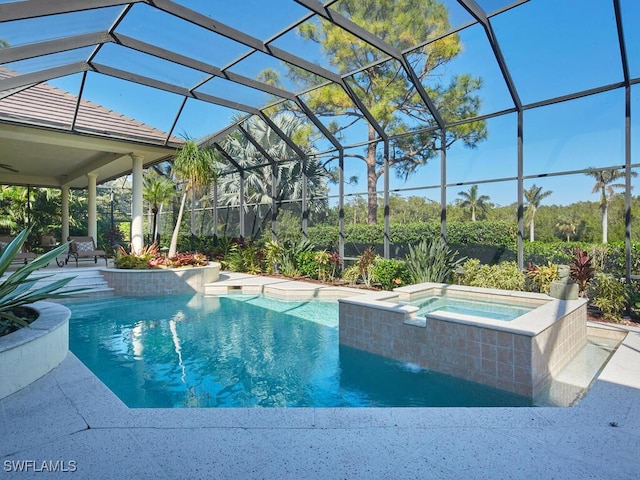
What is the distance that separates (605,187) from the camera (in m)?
9.34

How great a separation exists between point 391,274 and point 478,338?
4.68 m

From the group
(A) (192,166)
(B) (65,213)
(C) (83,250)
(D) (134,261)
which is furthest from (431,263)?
(B) (65,213)

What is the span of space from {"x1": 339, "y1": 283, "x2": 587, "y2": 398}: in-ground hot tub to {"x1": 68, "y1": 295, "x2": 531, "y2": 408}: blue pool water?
6.0 inches

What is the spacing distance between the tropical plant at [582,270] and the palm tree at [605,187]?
5.09 feet

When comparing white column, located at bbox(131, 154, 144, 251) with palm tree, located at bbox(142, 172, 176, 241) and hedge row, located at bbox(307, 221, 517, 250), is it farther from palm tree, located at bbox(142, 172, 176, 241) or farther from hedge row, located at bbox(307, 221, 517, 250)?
hedge row, located at bbox(307, 221, 517, 250)

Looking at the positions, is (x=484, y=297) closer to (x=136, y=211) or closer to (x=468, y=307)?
(x=468, y=307)

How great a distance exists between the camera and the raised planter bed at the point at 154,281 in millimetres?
9211

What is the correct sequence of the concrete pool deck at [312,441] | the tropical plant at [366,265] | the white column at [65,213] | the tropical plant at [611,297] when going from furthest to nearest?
the white column at [65,213]
the tropical plant at [366,265]
the tropical plant at [611,297]
the concrete pool deck at [312,441]

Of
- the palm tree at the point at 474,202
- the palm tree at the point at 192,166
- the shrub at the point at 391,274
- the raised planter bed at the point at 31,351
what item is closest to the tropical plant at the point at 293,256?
the shrub at the point at 391,274

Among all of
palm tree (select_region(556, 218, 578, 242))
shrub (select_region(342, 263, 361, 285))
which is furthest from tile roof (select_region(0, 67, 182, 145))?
palm tree (select_region(556, 218, 578, 242))

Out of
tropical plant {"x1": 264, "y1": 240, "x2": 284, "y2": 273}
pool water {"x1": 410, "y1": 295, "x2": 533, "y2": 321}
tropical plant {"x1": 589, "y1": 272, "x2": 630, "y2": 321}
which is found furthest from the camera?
tropical plant {"x1": 264, "y1": 240, "x2": 284, "y2": 273}

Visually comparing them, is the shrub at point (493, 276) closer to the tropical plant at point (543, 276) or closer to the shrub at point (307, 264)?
the tropical plant at point (543, 276)

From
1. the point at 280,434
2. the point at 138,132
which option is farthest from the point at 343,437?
the point at 138,132

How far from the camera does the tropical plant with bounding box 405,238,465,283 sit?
322 inches
